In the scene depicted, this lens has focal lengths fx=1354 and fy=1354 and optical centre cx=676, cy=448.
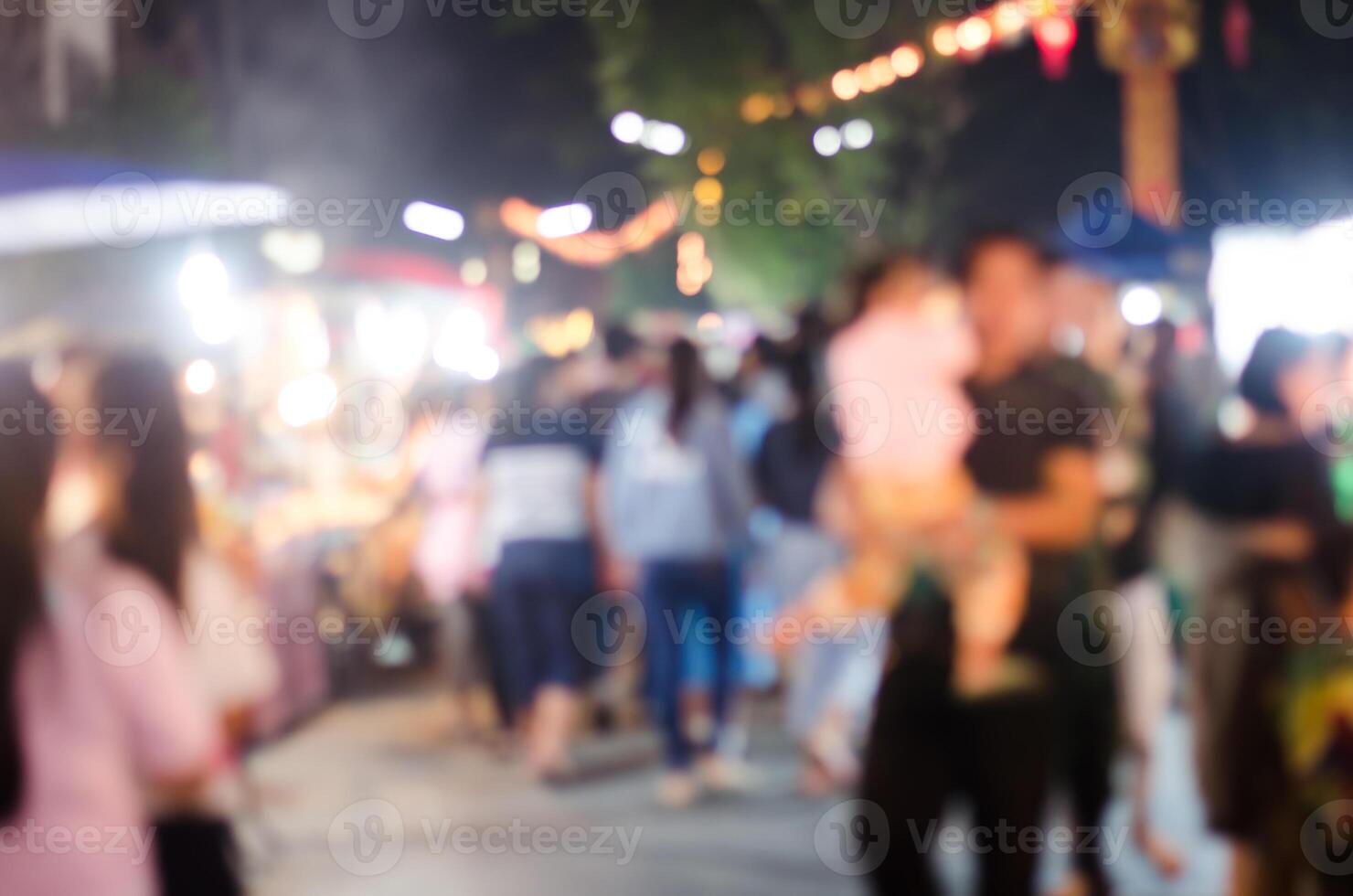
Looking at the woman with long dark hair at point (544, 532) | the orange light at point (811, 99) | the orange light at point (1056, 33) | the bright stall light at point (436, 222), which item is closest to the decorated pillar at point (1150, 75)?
the orange light at point (1056, 33)

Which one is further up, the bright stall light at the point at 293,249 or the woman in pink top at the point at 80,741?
the bright stall light at the point at 293,249

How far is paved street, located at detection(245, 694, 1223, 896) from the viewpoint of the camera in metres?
4.28

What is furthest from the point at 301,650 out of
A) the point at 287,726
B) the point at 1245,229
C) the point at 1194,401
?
the point at 1245,229

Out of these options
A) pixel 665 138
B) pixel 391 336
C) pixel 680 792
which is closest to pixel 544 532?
pixel 680 792

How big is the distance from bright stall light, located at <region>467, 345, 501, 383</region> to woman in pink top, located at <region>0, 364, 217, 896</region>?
3.42 metres

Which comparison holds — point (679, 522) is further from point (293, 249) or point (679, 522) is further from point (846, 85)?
point (293, 249)

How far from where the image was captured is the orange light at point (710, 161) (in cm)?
775

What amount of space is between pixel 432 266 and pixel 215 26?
2647 millimetres

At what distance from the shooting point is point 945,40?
6.06 meters

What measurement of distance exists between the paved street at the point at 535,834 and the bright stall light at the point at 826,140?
3135 mm

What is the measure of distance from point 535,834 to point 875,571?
2.12 meters

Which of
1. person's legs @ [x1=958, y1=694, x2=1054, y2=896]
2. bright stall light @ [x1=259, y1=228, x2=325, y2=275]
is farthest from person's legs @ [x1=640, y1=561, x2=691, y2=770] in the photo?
bright stall light @ [x1=259, y1=228, x2=325, y2=275]

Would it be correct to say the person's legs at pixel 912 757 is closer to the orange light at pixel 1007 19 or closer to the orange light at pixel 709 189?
the orange light at pixel 1007 19

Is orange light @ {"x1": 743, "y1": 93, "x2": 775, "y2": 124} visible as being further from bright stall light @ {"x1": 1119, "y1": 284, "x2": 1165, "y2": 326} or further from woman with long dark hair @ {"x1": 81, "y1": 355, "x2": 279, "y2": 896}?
woman with long dark hair @ {"x1": 81, "y1": 355, "x2": 279, "y2": 896}
